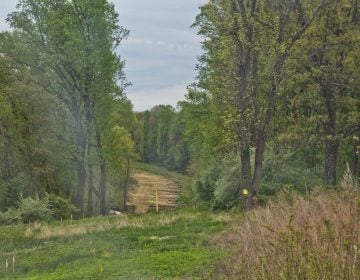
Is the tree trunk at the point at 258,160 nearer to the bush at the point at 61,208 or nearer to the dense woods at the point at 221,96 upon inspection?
the dense woods at the point at 221,96

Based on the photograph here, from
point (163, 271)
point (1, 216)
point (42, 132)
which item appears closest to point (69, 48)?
point (42, 132)

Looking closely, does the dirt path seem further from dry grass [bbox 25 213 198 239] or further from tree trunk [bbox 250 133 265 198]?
tree trunk [bbox 250 133 265 198]

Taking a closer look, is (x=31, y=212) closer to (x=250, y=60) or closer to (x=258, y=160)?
(x=258, y=160)

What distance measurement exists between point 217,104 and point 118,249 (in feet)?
37.9

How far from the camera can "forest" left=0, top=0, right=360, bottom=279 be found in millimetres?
16969

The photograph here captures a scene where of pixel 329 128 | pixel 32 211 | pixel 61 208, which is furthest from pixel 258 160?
pixel 61 208

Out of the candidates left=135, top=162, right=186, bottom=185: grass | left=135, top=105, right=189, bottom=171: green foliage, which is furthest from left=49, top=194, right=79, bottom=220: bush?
left=135, top=105, right=189, bottom=171: green foliage

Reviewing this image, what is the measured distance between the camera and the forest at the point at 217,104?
1697 centimetres

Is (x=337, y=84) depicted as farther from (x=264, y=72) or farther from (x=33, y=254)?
(x=33, y=254)

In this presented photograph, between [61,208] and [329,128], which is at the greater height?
[329,128]

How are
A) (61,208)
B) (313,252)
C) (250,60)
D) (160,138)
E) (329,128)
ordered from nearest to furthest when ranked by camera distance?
(313,252)
(250,60)
(329,128)
(61,208)
(160,138)

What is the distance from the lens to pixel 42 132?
35031 millimetres

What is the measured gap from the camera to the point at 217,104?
23.6m

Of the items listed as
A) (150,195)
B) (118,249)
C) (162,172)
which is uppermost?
(118,249)
